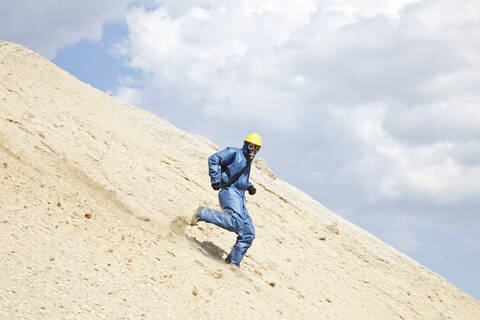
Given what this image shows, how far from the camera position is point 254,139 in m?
8.73

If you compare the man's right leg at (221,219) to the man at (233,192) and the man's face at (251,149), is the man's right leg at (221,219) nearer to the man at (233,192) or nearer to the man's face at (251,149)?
the man at (233,192)

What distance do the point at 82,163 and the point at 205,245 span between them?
2.97m

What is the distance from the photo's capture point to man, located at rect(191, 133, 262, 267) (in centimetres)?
836

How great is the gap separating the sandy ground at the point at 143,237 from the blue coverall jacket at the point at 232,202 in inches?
19.0

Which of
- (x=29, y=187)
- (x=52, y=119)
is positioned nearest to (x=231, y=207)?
(x=29, y=187)

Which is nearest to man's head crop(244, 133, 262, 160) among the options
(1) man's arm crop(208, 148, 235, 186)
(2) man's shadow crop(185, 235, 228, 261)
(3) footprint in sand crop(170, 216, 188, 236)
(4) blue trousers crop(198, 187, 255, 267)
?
(1) man's arm crop(208, 148, 235, 186)

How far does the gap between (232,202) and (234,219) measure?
0.31m

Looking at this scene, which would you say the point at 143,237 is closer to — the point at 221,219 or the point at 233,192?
the point at 221,219

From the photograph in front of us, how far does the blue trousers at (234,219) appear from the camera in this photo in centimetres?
832

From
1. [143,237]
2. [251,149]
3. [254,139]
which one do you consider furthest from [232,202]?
[143,237]

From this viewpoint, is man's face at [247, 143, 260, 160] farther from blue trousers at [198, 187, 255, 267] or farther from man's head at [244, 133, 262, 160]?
blue trousers at [198, 187, 255, 267]

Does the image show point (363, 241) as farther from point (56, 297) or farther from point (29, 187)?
point (56, 297)

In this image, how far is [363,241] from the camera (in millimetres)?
14742

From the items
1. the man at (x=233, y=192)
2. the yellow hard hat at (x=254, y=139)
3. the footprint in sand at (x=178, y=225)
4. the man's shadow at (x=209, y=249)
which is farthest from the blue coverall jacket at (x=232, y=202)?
the footprint in sand at (x=178, y=225)
